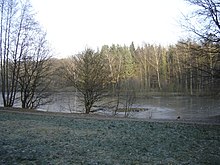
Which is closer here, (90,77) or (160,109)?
(90,77)

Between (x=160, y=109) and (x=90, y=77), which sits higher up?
→ (x=90, y=77)

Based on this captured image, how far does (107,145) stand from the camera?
294 inches

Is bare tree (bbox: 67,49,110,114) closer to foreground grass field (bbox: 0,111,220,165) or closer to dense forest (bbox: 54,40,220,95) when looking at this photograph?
dense forest (bbox: 54,40,220,95)

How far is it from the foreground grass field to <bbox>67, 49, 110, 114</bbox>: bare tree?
30.9ft

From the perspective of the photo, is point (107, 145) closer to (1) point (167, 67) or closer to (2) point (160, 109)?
(2) point (160, 109)

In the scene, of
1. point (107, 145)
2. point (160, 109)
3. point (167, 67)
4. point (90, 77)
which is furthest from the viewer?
point (167, 67)

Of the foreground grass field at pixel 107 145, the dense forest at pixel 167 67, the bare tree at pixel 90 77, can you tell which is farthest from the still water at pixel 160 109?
the foreground grass field at pixel 107 145

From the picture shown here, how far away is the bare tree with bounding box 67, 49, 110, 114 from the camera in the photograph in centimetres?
1998

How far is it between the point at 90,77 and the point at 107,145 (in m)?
13.0

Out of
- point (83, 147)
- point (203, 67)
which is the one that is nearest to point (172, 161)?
point (83, 147)

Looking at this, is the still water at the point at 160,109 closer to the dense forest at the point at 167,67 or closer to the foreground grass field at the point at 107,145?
the dense forest at the point at 167,67

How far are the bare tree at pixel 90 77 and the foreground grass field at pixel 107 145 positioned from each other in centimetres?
941

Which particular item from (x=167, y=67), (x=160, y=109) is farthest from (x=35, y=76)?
(x=167, y=67)

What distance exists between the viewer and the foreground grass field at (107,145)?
6027 millimetres
